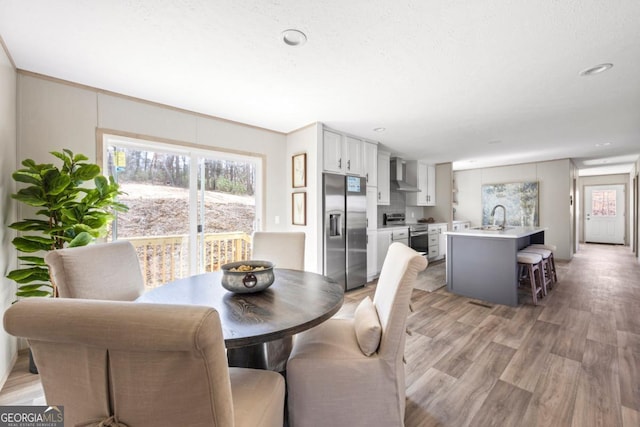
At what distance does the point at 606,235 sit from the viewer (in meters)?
8.31

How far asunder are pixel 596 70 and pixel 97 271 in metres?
4.11

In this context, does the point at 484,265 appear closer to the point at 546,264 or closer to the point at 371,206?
the point at 546,264

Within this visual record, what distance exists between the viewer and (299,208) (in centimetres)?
380

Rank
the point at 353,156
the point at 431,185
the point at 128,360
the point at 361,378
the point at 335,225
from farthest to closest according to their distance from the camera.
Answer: the point at 431,185
the point at 353,156
the point at 335,225
the point at 361,378
the point at 128,360

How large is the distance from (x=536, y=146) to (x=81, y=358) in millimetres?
6467

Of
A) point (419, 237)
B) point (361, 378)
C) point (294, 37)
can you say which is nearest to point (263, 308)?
point (361, 378)

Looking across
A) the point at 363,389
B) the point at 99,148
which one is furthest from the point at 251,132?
the point at 363,389

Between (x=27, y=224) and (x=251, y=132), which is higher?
(x=251, y=132)

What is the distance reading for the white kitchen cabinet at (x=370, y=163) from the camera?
4.37 meters

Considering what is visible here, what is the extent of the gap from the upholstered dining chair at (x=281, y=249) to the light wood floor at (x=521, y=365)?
3.97 feet

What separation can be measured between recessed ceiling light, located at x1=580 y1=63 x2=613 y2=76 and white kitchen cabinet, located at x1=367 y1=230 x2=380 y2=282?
3048 millimetres

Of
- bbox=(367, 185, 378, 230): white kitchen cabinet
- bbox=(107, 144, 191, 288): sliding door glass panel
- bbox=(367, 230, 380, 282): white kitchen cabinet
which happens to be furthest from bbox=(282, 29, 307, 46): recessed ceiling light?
bbox=(367, 230, 380, 282): white kitchen cabinet

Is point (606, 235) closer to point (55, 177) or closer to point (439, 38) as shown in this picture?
point (439, 38)

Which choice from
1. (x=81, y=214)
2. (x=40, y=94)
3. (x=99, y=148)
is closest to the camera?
(x=81, y=214)
